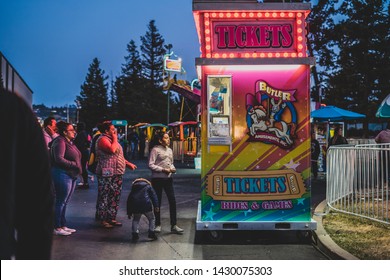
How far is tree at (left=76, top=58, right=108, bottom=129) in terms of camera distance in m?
79.9

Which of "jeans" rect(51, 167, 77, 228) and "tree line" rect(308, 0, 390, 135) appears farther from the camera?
"tree line" rect(308, 0, 390, 135)

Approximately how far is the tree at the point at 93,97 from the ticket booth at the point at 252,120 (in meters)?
73.3

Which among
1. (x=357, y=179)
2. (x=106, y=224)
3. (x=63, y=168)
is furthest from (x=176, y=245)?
(x=357, y=179)

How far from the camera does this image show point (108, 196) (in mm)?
8289

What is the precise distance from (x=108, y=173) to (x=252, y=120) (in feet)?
8.73

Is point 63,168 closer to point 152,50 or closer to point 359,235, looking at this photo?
point 359,235

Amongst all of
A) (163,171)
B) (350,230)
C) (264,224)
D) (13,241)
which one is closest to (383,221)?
(350,230)

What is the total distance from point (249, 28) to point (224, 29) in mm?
364

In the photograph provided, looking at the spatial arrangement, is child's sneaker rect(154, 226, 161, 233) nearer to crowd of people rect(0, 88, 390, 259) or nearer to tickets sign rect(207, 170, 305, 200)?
crowd of people rect(0, 88, 390, 259)

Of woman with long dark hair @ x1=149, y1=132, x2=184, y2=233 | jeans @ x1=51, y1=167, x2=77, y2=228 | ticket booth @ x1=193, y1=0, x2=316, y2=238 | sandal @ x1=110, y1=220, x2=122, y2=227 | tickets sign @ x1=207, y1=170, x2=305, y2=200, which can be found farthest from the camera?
sandal @ x1=110, y1=220, x2=122, y2=227

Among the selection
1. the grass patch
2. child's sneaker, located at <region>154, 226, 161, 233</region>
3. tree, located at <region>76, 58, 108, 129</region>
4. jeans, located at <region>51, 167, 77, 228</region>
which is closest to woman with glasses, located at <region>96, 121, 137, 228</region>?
jeans, located at <region>51, 167, 77, 228</region>
